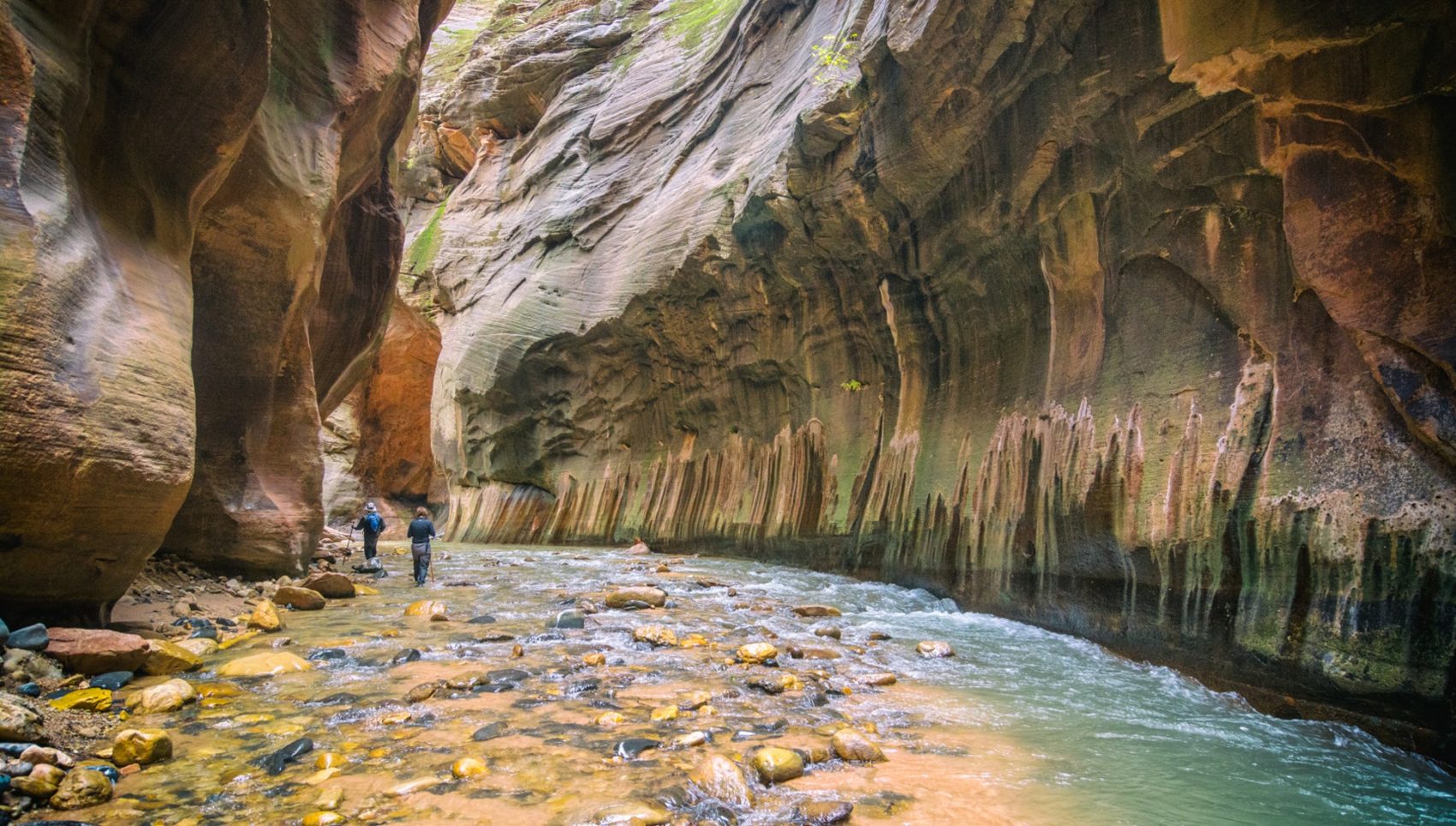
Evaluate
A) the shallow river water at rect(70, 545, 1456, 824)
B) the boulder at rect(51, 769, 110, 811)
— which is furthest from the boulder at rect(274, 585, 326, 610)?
the boulder at rect(51, 769, 110, 811)

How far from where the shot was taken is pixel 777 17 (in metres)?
14.6

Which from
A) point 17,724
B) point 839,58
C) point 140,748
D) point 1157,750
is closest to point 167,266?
point 17,724

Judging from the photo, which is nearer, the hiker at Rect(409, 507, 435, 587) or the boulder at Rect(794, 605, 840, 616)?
the boulder at Rect(794, 605, 840, 616)

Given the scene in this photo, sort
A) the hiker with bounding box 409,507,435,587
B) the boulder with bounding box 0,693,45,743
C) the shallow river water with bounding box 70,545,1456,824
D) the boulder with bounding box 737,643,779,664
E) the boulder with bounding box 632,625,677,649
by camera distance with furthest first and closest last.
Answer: the hiker with bounding box 409,507,435,587, the boulder with bounding box 632,625,677,649, the boulder with bounding box 737,643,779,664, the shallow river water with bounding box 70,545,1456,824, the boulder with bounding box 0,693,45,743

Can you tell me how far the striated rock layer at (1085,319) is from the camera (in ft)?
14.2

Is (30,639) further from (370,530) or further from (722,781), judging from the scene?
(370,530)

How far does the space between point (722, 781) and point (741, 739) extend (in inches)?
22.9

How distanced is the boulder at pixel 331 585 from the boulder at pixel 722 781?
5.79 metres

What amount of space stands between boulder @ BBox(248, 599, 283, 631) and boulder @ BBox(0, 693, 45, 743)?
2.93 meters

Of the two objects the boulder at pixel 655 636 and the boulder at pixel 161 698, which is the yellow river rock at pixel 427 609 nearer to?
the boulder at pixel 655 636

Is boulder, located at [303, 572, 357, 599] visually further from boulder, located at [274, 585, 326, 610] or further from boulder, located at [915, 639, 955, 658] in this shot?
boulder, located at [915, 639, 955, 658]

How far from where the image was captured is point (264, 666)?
4.52 m

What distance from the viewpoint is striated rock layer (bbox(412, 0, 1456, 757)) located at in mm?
4328

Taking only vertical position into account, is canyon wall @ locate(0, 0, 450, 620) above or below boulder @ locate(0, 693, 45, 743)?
above
